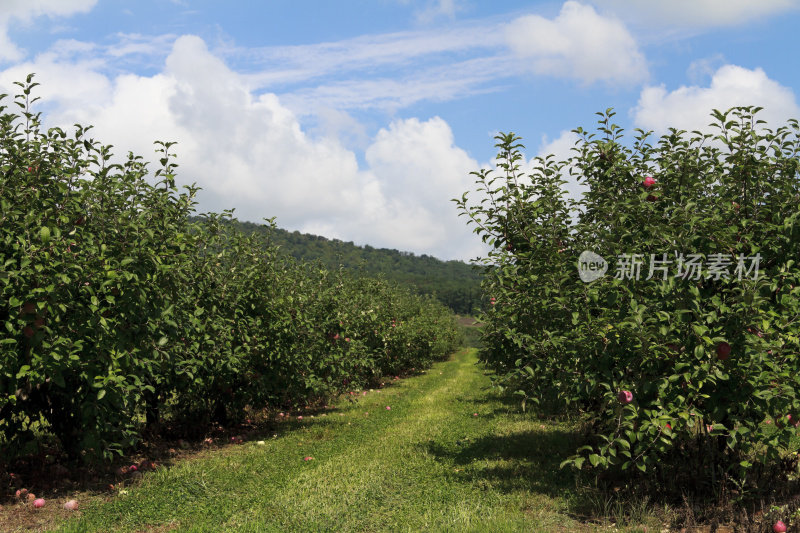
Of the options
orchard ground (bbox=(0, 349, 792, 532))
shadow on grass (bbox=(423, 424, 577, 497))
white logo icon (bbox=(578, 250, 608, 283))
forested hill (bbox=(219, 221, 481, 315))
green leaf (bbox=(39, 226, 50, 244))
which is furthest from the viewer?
forested hill (bbox=(219, 221, 481, 315))

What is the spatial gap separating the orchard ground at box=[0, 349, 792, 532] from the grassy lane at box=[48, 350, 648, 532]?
0.01m

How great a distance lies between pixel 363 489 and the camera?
6.26 m

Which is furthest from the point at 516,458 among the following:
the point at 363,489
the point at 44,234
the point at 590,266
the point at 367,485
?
the point at 44,234

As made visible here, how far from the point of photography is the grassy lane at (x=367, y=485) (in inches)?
207

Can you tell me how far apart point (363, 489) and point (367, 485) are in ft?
0.48

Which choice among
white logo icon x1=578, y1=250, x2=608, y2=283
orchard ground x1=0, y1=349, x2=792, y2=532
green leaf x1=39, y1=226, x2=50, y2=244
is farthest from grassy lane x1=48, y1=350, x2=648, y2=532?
green leaf x1=39, y1=226, x2=50, y2=244

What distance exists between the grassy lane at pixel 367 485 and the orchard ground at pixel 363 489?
0.05 ft

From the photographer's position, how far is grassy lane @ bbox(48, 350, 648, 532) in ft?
17.2

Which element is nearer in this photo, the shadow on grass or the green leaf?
the green leaf

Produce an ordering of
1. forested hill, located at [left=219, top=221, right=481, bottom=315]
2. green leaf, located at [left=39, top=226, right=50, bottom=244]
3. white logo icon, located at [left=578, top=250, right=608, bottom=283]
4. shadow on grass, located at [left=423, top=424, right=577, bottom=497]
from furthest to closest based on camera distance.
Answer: forested hill, located at [left=219, top=221, right=481, bottom=315]
shadow on grass, located at [left=423, top=424, right=577, bottom=497]
white logo icon, located at [left=578, top=250, right=608, bottom=283]
green leaf, located at [left=39, top=226, right=50, bottom=244]

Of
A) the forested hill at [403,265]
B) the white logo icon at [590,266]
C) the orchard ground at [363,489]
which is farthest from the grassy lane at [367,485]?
the forested hill at [403,265]

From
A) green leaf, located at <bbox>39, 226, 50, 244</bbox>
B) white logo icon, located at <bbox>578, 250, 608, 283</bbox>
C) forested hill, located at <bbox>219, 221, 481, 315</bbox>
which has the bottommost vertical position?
green leaf, located at <bbox>39, 226, 50, 244</bbox>

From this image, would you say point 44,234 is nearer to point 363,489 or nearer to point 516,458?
point 363,489

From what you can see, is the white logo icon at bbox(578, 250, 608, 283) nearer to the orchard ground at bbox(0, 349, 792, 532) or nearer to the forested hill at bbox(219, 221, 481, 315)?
the orchard ground at bbox(0, 349, 792, 532)
